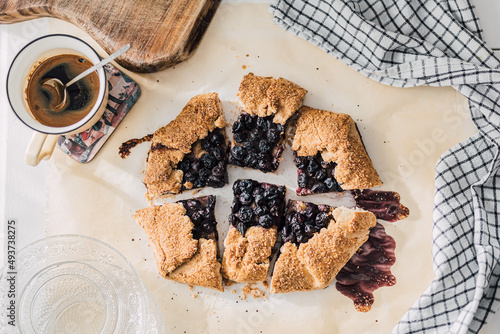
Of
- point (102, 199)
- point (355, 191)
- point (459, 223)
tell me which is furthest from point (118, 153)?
point (459, 223)

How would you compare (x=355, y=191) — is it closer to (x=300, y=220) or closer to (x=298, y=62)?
(x=300, y=220)

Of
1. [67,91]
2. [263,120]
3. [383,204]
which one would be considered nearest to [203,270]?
[263,120]

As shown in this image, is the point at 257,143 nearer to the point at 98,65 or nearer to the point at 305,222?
the point at 305,222

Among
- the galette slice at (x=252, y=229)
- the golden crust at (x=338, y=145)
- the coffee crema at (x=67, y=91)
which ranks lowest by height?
the galette slice at (x=252, y=229)

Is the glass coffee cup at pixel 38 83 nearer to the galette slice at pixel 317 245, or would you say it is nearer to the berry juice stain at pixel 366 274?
the galette slice at pixel 317 245

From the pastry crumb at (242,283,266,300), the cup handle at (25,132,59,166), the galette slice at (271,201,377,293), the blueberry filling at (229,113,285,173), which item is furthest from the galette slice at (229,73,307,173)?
the cup handle at (25,132,59,166)

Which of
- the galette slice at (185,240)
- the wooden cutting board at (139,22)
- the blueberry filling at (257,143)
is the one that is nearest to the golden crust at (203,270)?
the galette slice at (185,240)

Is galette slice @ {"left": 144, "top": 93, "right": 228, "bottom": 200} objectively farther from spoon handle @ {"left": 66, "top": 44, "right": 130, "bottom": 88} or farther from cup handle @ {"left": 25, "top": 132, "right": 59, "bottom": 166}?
cup handle @ {"left": 25, "top": 132, "right": 59, "bottom": 166}
